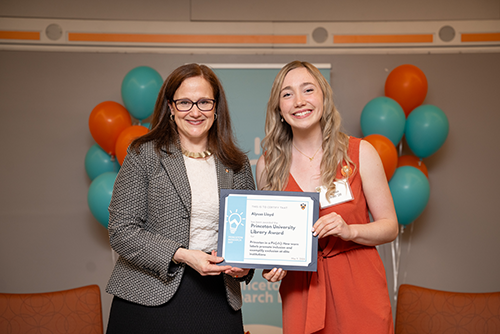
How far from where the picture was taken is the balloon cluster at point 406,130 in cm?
322

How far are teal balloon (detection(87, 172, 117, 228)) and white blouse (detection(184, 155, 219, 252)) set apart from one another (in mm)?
1746

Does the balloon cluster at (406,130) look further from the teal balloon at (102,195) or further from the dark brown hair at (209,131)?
the teal balloon at (102,195)

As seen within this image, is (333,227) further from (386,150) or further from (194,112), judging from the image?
(386,150)

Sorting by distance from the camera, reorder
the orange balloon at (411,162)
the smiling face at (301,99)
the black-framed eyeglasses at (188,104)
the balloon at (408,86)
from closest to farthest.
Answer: the black-framed eyeglasses at (188,104), the smiling face at (301,99), the balloon at (408,86), the orange balloon at (411,162)

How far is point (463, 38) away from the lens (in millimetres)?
3961

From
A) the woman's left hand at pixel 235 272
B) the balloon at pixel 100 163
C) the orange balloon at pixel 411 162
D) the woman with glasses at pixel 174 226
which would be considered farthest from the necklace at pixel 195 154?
the orange balloon at pixel 411 162

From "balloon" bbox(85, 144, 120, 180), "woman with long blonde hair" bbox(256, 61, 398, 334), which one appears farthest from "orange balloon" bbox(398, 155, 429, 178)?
"balloon" bbox(85, 144, 120, 180)

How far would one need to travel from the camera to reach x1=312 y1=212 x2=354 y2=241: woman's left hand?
4.98 feet

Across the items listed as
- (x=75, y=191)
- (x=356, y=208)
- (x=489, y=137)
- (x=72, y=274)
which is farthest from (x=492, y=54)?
(x=72, y=274)

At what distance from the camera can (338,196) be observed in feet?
5.58

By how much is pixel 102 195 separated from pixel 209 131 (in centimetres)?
172

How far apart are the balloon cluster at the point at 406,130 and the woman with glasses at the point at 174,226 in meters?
1.87

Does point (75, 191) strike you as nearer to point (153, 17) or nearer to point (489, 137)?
point (153, 17)

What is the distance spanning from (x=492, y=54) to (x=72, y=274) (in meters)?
4.91
